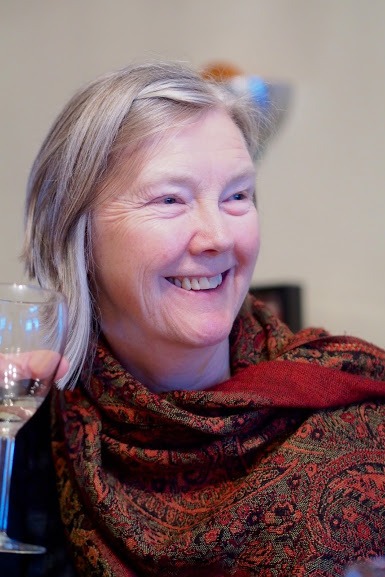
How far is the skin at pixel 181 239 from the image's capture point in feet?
4.02

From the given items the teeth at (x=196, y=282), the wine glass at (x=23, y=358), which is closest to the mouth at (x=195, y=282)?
the teeth at (x=196, y=282)

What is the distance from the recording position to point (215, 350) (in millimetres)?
1344

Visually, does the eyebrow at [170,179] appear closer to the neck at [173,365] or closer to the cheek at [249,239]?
the cheek at [249,239]

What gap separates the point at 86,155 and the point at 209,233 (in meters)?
0.24

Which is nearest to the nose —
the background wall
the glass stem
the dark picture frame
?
the glass stem

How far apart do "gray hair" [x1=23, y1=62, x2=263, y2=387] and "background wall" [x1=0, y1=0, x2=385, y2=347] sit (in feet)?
2.70

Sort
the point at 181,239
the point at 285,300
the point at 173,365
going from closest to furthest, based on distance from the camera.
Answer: the point at 181,239 < the point at 173,365 < the point at 285,300

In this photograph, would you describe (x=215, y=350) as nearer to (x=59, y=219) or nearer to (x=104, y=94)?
(x=59, y=219)

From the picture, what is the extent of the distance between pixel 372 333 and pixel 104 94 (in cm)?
141

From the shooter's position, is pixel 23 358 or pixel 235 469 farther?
pixel 235 469

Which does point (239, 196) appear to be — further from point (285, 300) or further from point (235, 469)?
point (285, 300)

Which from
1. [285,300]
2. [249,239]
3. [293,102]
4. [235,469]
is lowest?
A: [235,469]

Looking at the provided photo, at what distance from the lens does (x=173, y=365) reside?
1.32 meters

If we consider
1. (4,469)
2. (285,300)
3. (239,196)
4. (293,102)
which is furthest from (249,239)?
(293,102)
